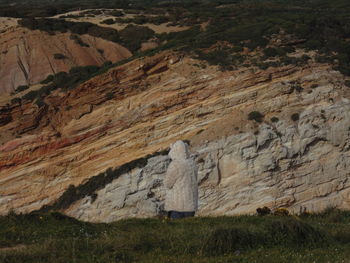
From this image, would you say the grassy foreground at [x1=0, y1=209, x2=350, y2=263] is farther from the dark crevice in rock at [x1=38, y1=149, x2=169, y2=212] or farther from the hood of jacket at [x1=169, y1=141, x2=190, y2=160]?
the dark crevice in rock at [x1=38, y1=149, x2=169, y2=212]

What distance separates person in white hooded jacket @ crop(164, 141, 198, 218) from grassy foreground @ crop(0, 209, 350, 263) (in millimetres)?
1202

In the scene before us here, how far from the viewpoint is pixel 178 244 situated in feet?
29.6

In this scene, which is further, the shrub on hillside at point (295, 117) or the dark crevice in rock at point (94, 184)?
the shrub on hillside at point (295, 117)

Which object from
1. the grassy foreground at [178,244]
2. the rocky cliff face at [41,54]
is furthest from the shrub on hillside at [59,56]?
the grassy foreground at [178,244]

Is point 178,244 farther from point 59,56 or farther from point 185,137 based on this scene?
point 59,56

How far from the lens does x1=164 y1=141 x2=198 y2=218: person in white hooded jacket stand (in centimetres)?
1162

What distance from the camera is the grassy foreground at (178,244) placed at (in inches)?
323

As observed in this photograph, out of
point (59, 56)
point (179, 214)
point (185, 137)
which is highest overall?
point (179, 214)

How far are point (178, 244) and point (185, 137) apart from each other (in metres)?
18.2

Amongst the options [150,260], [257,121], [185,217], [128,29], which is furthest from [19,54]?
[150,260]

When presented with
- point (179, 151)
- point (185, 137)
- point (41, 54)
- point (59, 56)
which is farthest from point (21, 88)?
point (179, 151)

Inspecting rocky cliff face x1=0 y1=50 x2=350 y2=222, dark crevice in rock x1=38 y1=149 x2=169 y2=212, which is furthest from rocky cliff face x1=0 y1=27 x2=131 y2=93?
dark crevice in rock x1=38 y1=149 x2=169 y2=212

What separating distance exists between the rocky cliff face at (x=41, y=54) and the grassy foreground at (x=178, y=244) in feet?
92.2

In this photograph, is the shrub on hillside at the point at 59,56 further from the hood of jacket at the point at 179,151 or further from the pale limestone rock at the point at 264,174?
the hood of jacket at the point at 179,151
